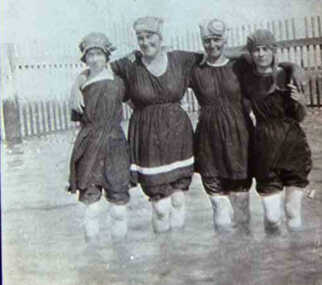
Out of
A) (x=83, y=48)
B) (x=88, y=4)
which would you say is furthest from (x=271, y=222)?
(x=88, y=4)

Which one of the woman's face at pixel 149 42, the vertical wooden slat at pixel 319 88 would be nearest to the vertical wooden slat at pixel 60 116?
the vertical wooden slat at pixel 319 88

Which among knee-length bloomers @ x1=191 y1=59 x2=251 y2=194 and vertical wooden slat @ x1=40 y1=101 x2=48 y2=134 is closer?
knee-length bloomers @ x1=191 y1=59 x2=251 y2=194

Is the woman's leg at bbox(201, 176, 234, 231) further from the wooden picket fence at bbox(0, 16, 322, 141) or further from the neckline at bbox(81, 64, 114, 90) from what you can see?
the wooden picket fence at bbox(0, 16, 322, 141)

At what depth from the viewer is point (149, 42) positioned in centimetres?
245

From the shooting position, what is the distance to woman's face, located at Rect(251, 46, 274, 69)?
240cm

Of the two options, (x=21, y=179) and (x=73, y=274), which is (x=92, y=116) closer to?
(x=73, y=274)

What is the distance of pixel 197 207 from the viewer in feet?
9.76

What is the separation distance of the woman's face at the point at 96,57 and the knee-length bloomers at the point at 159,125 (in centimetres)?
8

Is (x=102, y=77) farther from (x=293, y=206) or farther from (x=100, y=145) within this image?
(x=293, y=206)

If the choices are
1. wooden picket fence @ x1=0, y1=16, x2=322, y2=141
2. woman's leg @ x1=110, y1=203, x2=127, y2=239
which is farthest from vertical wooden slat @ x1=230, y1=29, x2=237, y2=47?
woman's leg @ x1=110, y1=203, x2=127, y2=239

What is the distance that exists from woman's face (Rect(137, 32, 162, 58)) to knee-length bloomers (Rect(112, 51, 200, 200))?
0.23ft

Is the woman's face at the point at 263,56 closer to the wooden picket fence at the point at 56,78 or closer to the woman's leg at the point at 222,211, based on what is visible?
the woman's leg at the point at 222,211

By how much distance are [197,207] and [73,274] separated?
898mm

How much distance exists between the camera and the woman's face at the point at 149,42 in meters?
2.44
